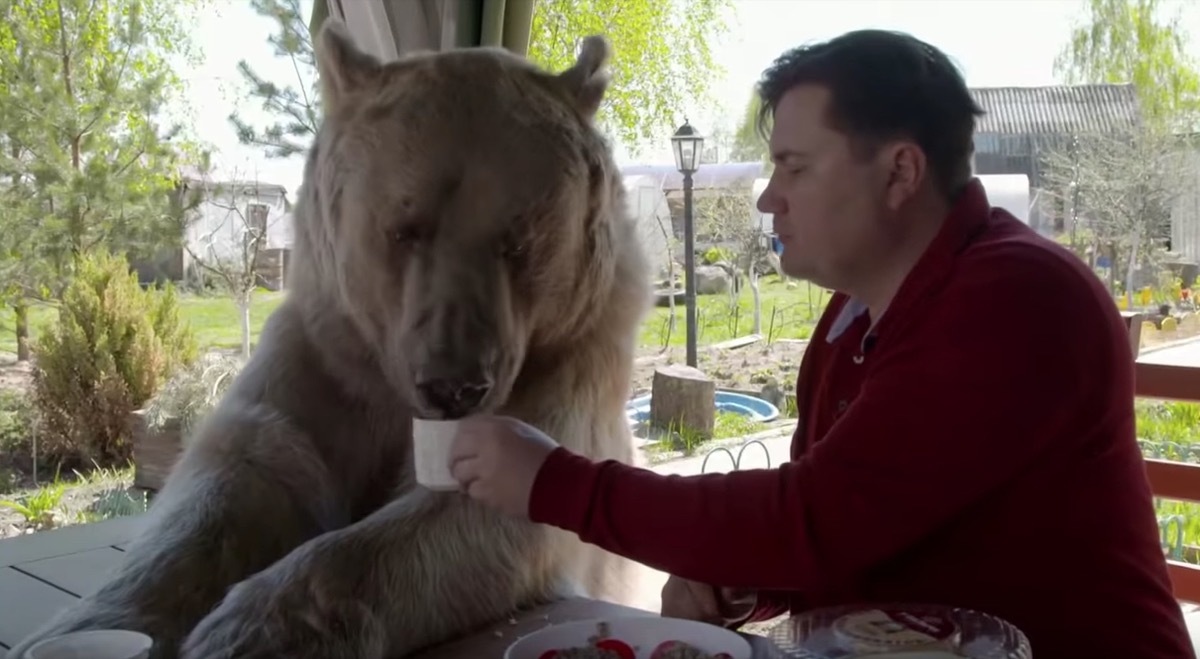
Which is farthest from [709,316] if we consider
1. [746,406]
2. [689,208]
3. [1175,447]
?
[1175,447]

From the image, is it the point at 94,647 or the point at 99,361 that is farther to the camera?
the point at 99,361

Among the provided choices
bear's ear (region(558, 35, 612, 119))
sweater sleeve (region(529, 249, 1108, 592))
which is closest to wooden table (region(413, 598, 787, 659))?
sweater sleeve (region(529, 249, 1108, 592))

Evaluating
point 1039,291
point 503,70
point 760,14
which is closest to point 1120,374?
point 1039,291

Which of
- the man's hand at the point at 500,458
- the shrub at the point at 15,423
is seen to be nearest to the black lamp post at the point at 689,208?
the shrub at the point at 15,423

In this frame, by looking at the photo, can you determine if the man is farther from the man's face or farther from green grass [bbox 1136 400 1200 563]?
green grass [bbox 1136 400 1200 563]

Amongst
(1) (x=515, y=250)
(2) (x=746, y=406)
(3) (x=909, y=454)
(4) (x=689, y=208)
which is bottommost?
(2) (x=746, y=406)

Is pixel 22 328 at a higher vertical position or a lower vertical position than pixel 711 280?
lower

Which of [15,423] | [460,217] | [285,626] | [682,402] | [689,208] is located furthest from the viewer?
[682,402]

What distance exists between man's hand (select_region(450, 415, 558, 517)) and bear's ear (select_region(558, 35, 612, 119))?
1.78ft

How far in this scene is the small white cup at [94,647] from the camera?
3.27 ft

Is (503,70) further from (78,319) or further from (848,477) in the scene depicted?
(78,319)

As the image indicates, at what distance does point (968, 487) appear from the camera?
3.23 feet

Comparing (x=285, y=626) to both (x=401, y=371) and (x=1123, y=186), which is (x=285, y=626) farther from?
(x=1123, y=186)

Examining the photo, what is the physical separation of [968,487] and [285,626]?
628 mm
